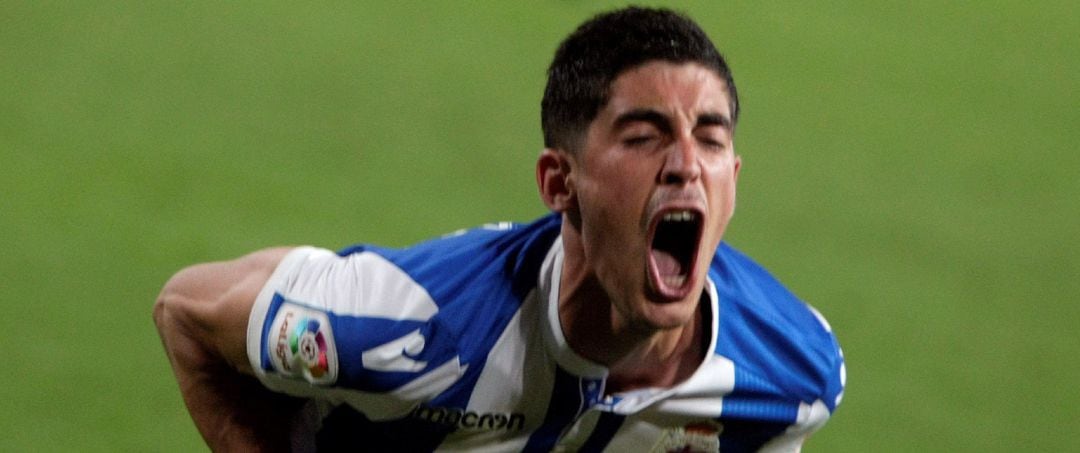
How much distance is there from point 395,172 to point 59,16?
1.00m

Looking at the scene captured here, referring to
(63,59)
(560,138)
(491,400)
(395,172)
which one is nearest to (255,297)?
(491,400)

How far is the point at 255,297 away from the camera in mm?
2207

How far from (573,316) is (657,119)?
0.32 m

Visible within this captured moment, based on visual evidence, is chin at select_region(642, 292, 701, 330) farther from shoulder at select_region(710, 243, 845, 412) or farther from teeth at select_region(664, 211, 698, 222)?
shoulder at select_region(710, 243, 845, 412)

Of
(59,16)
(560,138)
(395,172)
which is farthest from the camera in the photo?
(59,16)

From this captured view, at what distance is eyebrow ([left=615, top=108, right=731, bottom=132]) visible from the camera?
6.37ft

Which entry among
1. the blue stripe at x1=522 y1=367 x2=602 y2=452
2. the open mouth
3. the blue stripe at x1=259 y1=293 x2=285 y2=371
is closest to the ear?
the open mouth

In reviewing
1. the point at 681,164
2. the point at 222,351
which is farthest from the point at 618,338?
the point at 222,351

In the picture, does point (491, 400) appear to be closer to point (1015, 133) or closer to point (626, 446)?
point (626, 446)

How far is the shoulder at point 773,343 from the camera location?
2232 mm

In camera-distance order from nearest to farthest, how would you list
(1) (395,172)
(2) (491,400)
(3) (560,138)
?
1. (3) (560,138)
2. (2) (491,400)
3. (1) (395,172)

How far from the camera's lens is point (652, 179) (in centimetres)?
194

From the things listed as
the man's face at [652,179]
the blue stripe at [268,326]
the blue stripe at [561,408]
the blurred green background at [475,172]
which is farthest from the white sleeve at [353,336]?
the blurred green background at [475,172]

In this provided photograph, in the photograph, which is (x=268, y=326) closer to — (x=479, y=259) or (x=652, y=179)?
(x=479, y=259)
